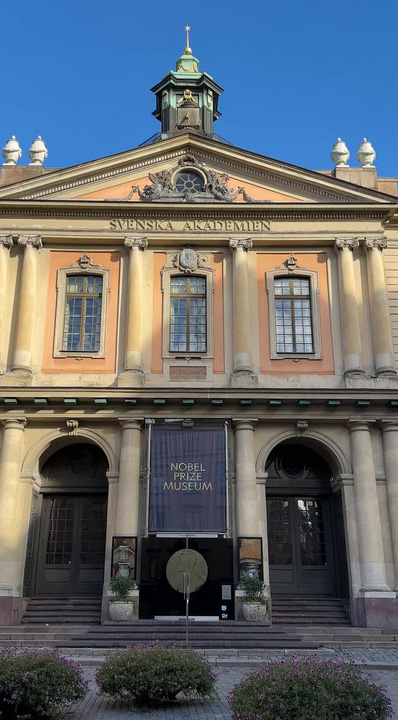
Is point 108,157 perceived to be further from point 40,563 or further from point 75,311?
point 40,563

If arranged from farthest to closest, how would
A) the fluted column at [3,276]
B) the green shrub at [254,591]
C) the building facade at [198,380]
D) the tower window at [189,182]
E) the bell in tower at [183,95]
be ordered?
1. the bell in tower at [183,95]
2. the tower window at [189,182]
3. the fluted column at [3,276]
4. the building facade at [198,380]
5. the green shrub at [254,591]

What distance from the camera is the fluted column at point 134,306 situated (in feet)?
67.5

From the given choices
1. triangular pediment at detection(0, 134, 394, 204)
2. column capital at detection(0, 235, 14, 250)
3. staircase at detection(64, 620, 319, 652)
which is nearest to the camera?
staircase at detection(64, 620, 319, 652)

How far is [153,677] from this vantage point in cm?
896

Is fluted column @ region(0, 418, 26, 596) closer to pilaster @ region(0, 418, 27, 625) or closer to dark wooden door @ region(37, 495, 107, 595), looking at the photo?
pilaster @ region(0, 418, 27, 625)

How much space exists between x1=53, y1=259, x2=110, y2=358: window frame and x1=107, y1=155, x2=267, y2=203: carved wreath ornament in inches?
92.7

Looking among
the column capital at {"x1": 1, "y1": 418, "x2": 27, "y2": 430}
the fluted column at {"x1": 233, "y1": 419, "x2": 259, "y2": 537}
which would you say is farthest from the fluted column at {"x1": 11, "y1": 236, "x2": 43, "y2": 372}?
the fluted column at {"x1": 233, "y1": 419, "x2": 259, "y2": 537}

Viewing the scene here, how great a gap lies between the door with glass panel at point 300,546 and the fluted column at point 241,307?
4.30 metres

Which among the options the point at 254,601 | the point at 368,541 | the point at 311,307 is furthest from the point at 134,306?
the point at 368,541

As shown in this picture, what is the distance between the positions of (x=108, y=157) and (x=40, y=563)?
12.8m

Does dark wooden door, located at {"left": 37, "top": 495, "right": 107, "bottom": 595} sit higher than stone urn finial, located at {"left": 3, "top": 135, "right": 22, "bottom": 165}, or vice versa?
stone urn finial, located at {"left": 3, "top": 135, "right": 22, "bottom": 165}

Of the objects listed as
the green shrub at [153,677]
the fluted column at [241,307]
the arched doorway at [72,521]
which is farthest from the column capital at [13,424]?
the green shrub at [153,677]

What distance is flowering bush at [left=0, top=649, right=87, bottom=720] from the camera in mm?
8031

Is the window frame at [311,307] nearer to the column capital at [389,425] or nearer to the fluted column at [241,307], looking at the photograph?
the fluted column at [241,307]
